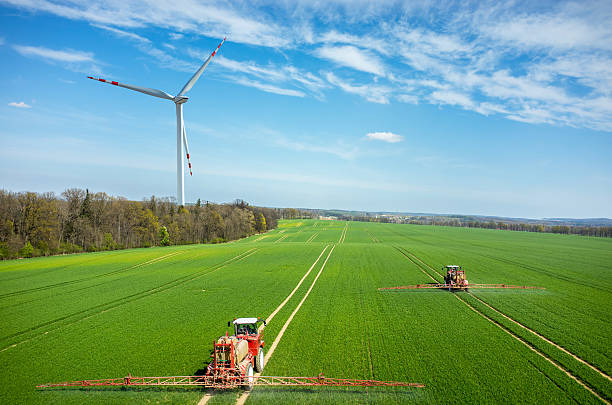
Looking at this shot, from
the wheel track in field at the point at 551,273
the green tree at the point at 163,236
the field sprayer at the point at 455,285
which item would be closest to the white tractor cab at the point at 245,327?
the field sprayer at the point at 455,285

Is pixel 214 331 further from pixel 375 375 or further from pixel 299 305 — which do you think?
pixel 375 375

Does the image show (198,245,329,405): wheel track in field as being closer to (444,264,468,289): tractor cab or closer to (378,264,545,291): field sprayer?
(378,264,545,291): field sprayer

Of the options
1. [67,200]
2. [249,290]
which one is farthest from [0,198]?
[249,290]

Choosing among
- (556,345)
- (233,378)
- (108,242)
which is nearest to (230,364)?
(233,378)

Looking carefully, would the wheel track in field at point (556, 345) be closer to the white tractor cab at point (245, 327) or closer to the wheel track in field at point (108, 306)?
the white tractor cab at point (245, 327)

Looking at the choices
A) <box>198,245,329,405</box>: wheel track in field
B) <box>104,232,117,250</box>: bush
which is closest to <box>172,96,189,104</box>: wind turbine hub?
<box>198,245,329,405</box>: wheel track in field

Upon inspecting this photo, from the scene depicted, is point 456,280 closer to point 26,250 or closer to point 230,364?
point 230,364
